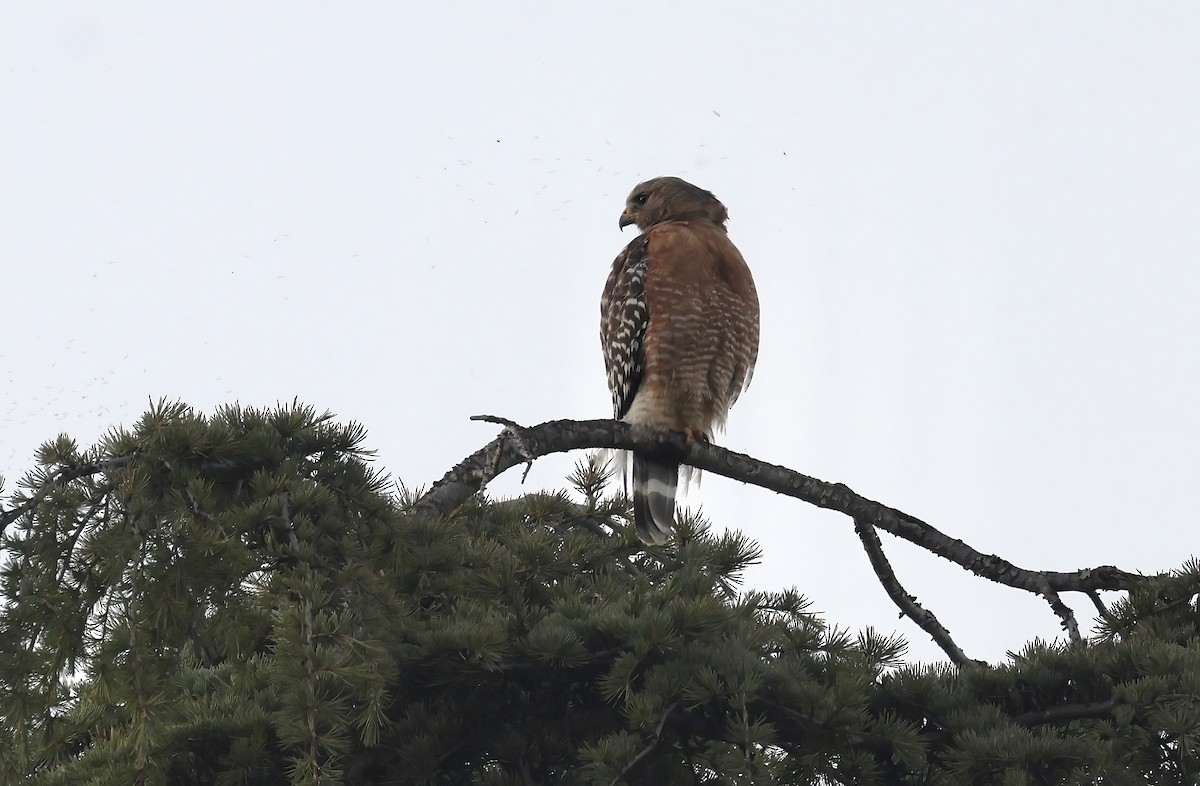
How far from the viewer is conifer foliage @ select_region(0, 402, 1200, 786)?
230 cm

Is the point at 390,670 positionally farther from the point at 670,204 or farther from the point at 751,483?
the point at 670,204

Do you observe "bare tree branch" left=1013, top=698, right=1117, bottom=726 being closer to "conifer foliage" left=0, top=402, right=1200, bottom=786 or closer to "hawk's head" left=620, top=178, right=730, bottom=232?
"conifer foliage" left=0, top=402, right=1200, bottom=786

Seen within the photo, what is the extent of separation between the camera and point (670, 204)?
600 cm

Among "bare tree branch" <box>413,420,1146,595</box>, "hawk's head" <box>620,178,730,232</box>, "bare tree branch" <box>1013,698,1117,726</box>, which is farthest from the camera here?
"hawk's head" <box>620,178,730,232</box>

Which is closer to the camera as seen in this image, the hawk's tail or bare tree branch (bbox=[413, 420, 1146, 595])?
bare tree branch (bbox=[413, 420, 1146, 595])

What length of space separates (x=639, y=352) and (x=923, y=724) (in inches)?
120

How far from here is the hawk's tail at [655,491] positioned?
5137 millimetres

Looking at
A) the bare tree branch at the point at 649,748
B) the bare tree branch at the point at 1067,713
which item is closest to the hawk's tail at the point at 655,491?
the bare tree branch at the point at 1067,713

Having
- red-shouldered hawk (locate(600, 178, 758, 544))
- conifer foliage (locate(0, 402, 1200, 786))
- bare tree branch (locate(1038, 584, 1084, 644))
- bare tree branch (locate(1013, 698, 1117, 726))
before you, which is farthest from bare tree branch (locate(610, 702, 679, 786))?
red-shouldered hawk (locate(600, 178, 758, 544))

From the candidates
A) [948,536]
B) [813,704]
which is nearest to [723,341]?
[948,536]

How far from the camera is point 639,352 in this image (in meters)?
5.43

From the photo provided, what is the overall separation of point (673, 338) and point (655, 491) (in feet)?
2.35

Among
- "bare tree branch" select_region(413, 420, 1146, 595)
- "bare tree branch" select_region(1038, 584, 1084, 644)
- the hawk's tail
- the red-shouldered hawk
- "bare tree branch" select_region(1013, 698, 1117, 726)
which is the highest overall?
the red-shouldered hawk

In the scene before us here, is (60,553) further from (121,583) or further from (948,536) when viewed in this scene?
(948,536)
